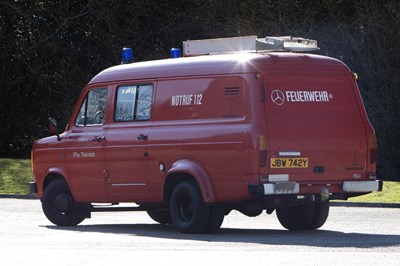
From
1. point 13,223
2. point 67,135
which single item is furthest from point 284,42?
point 13,223

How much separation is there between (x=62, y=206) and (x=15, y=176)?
10650mm

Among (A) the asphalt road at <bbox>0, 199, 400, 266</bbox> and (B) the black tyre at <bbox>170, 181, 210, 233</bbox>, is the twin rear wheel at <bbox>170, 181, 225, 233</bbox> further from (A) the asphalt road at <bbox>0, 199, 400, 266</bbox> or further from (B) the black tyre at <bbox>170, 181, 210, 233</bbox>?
(A) the asphalt road at <bbox>0, 199, 400, 266</bbox>

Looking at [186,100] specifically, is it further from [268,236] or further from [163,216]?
[163,216]

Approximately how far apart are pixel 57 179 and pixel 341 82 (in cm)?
477

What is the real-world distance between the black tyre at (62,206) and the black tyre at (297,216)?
307cm

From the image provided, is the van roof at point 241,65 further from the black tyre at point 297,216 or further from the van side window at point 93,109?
the black tyre at point 297,216

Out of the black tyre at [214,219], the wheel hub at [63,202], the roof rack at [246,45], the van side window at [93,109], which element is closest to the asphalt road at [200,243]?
the black tyre at [214,219]

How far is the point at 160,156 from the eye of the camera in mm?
16109

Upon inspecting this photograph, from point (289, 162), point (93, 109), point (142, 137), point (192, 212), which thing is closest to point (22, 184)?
point (93, 109)

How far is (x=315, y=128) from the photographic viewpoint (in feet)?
A: 50.6

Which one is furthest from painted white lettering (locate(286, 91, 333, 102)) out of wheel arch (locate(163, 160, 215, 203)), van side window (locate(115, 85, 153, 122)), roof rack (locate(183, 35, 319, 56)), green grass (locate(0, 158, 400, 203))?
green grass (locate(0, 158, 400, 203))

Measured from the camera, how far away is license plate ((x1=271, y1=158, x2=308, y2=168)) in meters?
15.0

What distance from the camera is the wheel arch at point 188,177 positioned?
15312mm

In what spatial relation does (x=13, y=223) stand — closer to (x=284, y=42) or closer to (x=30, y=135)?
(x=284, y=42)
